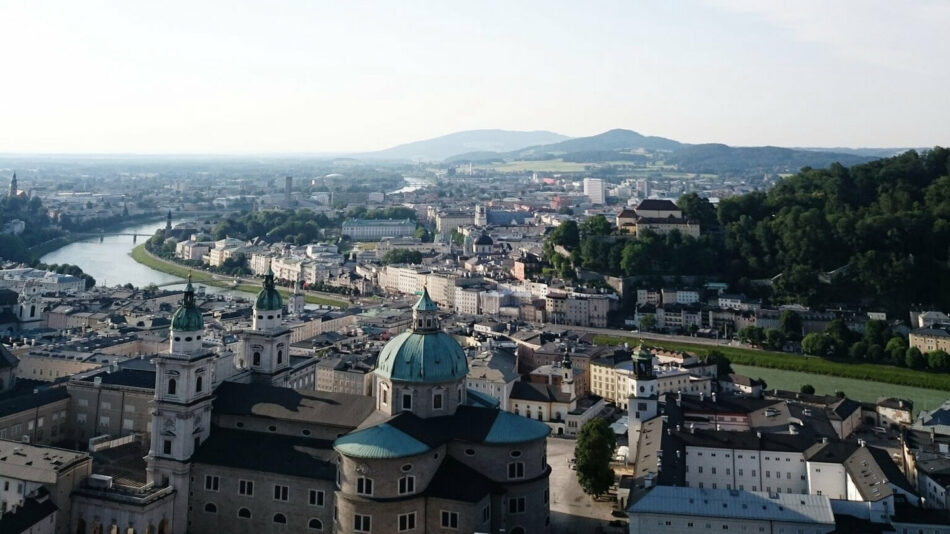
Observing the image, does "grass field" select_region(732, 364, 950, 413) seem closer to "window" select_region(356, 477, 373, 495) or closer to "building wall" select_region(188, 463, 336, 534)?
"window" select_region(356, 477, 373, 495)

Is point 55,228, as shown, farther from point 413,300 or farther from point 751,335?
point 751,335

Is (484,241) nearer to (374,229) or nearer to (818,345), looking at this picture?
(374,229)

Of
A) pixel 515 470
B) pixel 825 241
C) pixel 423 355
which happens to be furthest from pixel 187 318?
pixel 825 241

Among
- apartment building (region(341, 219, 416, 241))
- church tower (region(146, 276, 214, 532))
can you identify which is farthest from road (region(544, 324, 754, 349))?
apartment building (region(341, 219, 416, 241))

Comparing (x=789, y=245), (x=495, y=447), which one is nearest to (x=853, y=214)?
(x=789, y=245)

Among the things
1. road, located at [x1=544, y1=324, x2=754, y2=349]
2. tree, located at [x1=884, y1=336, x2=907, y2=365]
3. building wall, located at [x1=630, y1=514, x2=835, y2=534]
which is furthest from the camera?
road, located at [x1=544, y1=324, x2=754, y2=349]

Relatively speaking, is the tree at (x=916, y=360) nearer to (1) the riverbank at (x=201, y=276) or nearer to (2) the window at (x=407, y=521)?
(2) the window at (x=407, y=521)
